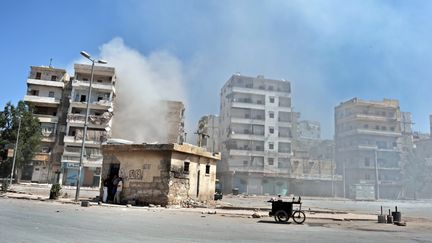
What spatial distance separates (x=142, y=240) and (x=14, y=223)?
184 inches

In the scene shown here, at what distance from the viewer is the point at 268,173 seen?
6869 centimetres

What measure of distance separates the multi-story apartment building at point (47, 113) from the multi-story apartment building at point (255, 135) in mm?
31506

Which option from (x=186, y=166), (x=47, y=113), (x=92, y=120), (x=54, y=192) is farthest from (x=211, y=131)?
(x=186, y=166)

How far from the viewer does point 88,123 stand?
55.8 metres

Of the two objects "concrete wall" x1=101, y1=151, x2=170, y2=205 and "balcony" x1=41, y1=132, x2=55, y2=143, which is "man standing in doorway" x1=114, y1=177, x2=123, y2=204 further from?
"balcony" x1=41, y1=132, x2=55, y2=143

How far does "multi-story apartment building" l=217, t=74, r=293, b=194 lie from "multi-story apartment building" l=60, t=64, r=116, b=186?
82.4 ft

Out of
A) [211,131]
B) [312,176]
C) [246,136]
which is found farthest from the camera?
[211,131]

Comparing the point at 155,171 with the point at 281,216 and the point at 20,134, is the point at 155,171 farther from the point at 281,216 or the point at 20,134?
the point at 20,134

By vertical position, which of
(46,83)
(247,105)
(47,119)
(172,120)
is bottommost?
(47,119)

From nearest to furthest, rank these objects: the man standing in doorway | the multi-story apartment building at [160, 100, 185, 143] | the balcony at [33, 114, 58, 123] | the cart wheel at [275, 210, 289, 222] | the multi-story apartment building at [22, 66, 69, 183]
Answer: the cart wheel at [275, 210, 289, 222]
the man standing in doorway
the multi-story apartment building at [22, 66, 69, 183]
the balcony at [33, 114, 58, 123]
the multi-story apartment building at [160, 100, 185, 143]

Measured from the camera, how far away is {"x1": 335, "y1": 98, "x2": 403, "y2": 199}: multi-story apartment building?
75750 mm

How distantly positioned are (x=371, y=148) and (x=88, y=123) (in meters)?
59.5

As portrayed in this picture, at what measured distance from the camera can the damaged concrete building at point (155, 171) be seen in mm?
20797

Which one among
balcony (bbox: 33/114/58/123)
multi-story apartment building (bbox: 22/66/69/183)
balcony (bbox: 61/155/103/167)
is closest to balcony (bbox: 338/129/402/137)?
balcony (bbox: 61/155/103/167)
